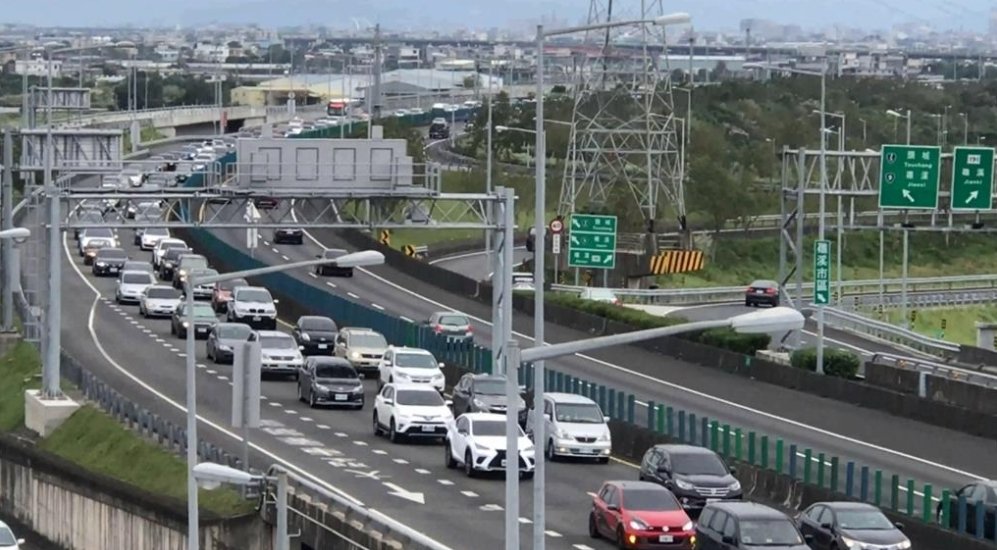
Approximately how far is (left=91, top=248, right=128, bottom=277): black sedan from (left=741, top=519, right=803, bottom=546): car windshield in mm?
59577

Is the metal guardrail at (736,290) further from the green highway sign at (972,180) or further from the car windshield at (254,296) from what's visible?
the green highway sign at (972,180)

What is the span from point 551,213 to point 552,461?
3082 inches

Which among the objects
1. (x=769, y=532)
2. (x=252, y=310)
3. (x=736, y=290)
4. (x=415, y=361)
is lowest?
(x=736, y=290)

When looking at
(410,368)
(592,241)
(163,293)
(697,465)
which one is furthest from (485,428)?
(163,293)

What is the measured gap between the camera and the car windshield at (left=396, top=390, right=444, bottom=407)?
48719 millimetres

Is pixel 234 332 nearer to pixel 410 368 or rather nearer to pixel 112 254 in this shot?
pixel 410 368

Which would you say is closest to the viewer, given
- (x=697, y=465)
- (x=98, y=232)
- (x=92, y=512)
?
(x=697, y=465)

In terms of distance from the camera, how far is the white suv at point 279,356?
5953 centimetres

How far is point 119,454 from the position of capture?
49531 mm

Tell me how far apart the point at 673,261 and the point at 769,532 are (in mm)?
62011

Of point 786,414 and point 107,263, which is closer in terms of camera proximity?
point 786,414

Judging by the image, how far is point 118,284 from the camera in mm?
81625

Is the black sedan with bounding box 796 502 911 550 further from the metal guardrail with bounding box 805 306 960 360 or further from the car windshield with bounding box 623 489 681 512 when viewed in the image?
the metal guardrail with bounding box 805 306 960 360

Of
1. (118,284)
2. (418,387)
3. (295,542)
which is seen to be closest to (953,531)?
(295,542)
